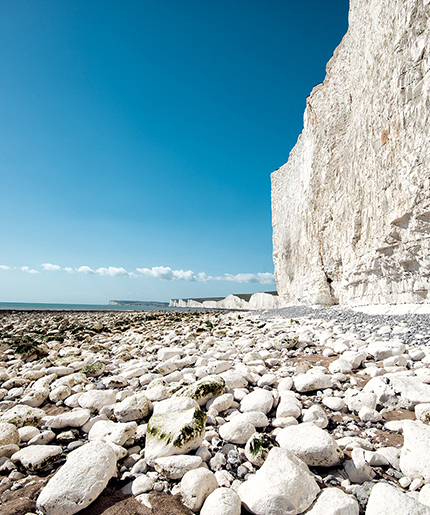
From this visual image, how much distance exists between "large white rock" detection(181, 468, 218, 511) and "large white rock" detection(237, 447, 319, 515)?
0.20 metres

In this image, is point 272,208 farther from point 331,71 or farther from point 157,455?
point 157,455

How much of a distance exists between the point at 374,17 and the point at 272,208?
20020 mm

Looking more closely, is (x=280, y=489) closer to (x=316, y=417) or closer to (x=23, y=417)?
(x=316, y=417)

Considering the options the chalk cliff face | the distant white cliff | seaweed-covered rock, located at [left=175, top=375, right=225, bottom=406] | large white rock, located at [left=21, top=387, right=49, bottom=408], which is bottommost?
the distant white cliff

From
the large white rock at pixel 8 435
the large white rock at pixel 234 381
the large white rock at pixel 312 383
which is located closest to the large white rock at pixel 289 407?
the large white rock at pixel 312 383

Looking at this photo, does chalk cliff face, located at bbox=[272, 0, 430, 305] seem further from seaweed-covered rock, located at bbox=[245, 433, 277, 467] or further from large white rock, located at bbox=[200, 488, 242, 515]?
large white rock, located at bbox=[200, 488, 242, 515]

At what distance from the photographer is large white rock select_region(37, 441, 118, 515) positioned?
1620 mm

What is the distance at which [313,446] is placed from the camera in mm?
1923

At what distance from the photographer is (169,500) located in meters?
1.70

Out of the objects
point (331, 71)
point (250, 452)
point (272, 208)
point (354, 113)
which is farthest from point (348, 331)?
point (272, 208)

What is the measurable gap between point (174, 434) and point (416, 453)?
5.57ft

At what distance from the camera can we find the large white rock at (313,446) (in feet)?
6.16

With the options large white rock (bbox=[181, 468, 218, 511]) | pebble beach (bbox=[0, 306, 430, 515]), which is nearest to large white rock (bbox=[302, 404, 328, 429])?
pebble beach (bbox=[0, 306, 430, 515])

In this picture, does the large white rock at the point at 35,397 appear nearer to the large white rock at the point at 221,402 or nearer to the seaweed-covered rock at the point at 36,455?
the seaweed-covered rock at the point at 36,455
